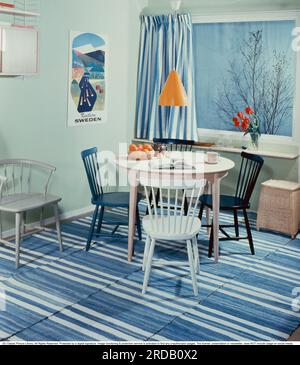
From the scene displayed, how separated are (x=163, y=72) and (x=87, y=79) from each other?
1.10 m

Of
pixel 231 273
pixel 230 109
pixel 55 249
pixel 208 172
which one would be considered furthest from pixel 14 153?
pixel 230 109

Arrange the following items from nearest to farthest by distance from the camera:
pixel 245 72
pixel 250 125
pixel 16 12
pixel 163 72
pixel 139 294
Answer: pixel 139 294 < pixel 16 12 < pixel 250 125 < pixel 245 72 < pixel 163 72

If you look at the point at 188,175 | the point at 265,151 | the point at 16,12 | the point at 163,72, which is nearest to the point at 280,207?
the point at 265,151

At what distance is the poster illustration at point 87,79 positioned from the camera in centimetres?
546

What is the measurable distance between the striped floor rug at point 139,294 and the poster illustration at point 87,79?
1.35m

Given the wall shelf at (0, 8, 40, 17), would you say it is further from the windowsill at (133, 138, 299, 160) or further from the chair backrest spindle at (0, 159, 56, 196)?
the windowsill at (133, 138, 299, 160)

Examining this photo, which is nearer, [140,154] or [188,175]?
[188,175]

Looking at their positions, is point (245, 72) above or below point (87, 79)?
above

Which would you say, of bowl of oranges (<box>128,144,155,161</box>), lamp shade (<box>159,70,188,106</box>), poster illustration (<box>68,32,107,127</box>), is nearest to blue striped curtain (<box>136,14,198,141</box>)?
poster illustration (<box>68,32,107,127</box>)

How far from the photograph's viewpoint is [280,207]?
5.29 m

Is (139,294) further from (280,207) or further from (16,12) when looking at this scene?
(16,12)

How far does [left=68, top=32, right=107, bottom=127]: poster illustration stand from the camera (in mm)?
5465

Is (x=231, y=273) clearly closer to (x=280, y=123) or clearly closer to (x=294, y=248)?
(x=294, y=248)

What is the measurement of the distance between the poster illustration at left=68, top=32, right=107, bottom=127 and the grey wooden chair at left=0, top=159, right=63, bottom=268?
736 mm
